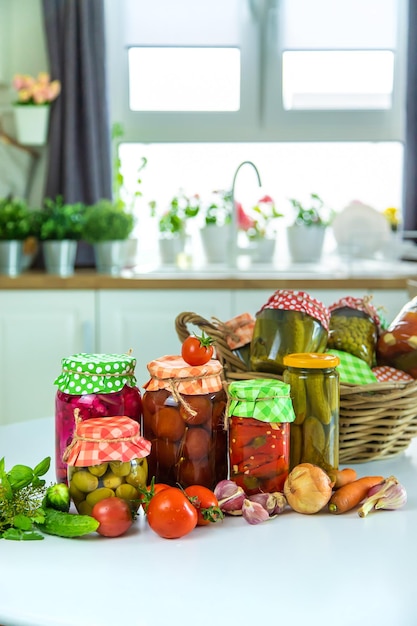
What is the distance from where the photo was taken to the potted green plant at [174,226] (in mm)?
3867

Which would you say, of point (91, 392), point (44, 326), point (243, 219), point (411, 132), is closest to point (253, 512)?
point (91, 392)

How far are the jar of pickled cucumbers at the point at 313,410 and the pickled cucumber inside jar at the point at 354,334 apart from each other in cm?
23

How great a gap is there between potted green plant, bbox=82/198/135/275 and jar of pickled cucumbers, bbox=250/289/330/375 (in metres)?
2.24

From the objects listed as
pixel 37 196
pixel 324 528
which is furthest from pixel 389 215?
pixel 324 528

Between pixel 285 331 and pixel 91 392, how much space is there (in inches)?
13.6

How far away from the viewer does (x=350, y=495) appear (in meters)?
1.12

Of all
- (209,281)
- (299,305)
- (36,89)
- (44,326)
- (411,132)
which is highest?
(36,89)

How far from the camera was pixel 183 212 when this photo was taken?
12.9 feet

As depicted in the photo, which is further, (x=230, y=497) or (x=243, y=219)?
(x=243, y=219)

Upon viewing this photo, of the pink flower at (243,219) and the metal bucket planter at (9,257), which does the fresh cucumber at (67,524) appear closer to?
the metal bucket planter at (9,257)

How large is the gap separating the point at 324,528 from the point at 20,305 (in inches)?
94.5

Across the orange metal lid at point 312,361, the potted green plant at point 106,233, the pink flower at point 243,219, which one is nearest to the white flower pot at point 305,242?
the pink flower at point 243,219

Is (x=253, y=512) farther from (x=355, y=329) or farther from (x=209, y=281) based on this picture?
(x=209, y=281)

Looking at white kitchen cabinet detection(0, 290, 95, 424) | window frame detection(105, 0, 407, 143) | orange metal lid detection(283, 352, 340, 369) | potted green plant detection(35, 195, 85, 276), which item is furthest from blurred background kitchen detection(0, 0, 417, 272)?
orange metal lid detection(283, 352, 340, 369)
